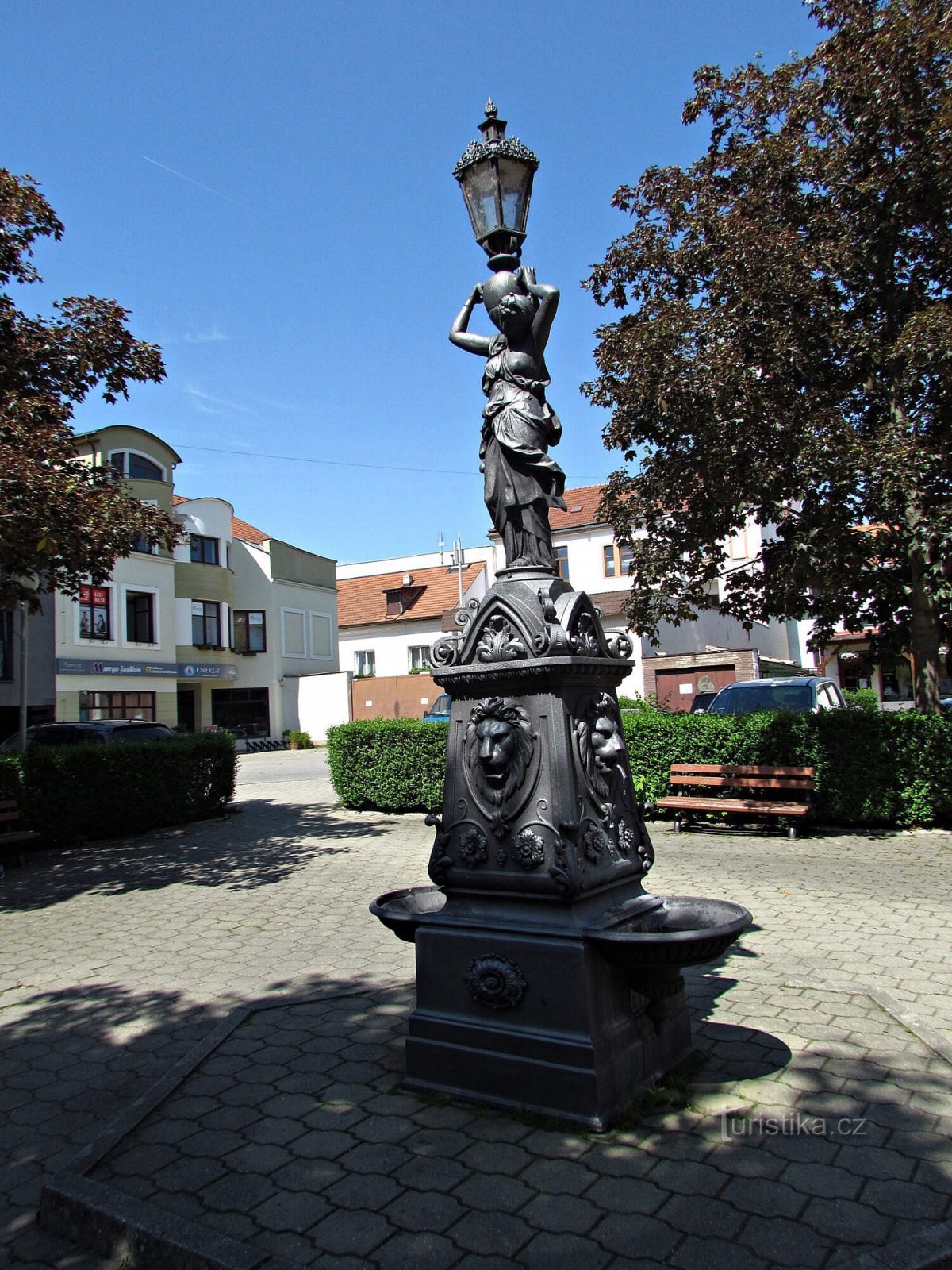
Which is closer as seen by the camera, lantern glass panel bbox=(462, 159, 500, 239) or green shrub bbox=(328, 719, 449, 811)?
lantern glass panel bbox=(462, 159, 500, 239)

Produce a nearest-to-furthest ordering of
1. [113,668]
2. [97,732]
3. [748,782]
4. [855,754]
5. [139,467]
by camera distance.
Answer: [855,754] < [748,782] < [97,732] < [113,668] < [139,467]

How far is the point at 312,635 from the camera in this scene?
41.8 meters

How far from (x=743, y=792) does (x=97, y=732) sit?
A: 11906mm

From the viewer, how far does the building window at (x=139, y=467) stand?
3162 cm

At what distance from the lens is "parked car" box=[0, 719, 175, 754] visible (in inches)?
637

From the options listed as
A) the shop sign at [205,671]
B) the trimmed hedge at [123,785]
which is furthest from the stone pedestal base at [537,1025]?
the shop sign at [205,671]

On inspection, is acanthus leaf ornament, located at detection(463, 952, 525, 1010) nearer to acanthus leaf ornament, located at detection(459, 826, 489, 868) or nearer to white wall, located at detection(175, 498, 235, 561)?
acanthus leaf ornament, located at detection(459, 826, 489, 868)

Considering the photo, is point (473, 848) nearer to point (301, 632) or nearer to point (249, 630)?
point (249, 630)

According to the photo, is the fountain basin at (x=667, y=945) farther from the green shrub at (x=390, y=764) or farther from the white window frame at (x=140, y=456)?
the white window frame at (x=140, y=456)

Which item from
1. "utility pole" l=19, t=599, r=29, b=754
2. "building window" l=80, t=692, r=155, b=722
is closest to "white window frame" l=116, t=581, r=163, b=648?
"building window" l=80, t=692, r=155, b=722

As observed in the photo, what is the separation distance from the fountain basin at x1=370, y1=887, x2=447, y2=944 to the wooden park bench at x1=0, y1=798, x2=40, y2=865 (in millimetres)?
6819

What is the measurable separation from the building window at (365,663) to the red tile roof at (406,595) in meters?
1.49

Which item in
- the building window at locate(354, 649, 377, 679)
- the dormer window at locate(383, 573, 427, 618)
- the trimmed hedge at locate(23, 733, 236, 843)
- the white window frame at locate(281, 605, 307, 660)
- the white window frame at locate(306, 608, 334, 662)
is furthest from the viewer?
the building window at locate(354, 649, 377, 679)

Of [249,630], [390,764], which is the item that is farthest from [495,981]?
[249,630]
